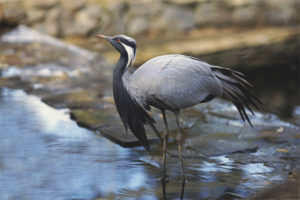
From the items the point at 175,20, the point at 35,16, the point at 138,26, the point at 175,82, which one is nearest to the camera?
the point at 175,82

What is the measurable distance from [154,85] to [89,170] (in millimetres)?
931

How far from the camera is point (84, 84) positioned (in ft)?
22.4

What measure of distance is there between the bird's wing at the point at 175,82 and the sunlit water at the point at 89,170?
0.61 meters

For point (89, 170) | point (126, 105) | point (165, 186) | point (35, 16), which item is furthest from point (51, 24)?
point (165, 186)

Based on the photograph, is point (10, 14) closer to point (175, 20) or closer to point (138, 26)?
point (138, 26)

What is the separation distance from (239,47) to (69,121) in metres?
5.40

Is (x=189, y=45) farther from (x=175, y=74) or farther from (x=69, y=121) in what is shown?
(x=175, y=74)

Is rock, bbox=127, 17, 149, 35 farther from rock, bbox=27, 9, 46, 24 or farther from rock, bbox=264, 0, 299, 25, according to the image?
rock, bbox=264, 0, 299, 25

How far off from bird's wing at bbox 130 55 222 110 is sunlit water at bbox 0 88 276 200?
2.02 ft

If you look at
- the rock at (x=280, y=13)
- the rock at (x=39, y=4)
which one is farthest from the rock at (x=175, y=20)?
the rock at (x=39, y=4)

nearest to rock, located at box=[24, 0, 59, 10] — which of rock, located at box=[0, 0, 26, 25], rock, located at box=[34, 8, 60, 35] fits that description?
rock, located at box=[34, 8, 60, 35]

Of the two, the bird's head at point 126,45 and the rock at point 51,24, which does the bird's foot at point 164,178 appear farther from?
the rock at point 51,24

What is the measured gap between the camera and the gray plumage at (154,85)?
4.02 m

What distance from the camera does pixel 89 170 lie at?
4.28 meters
